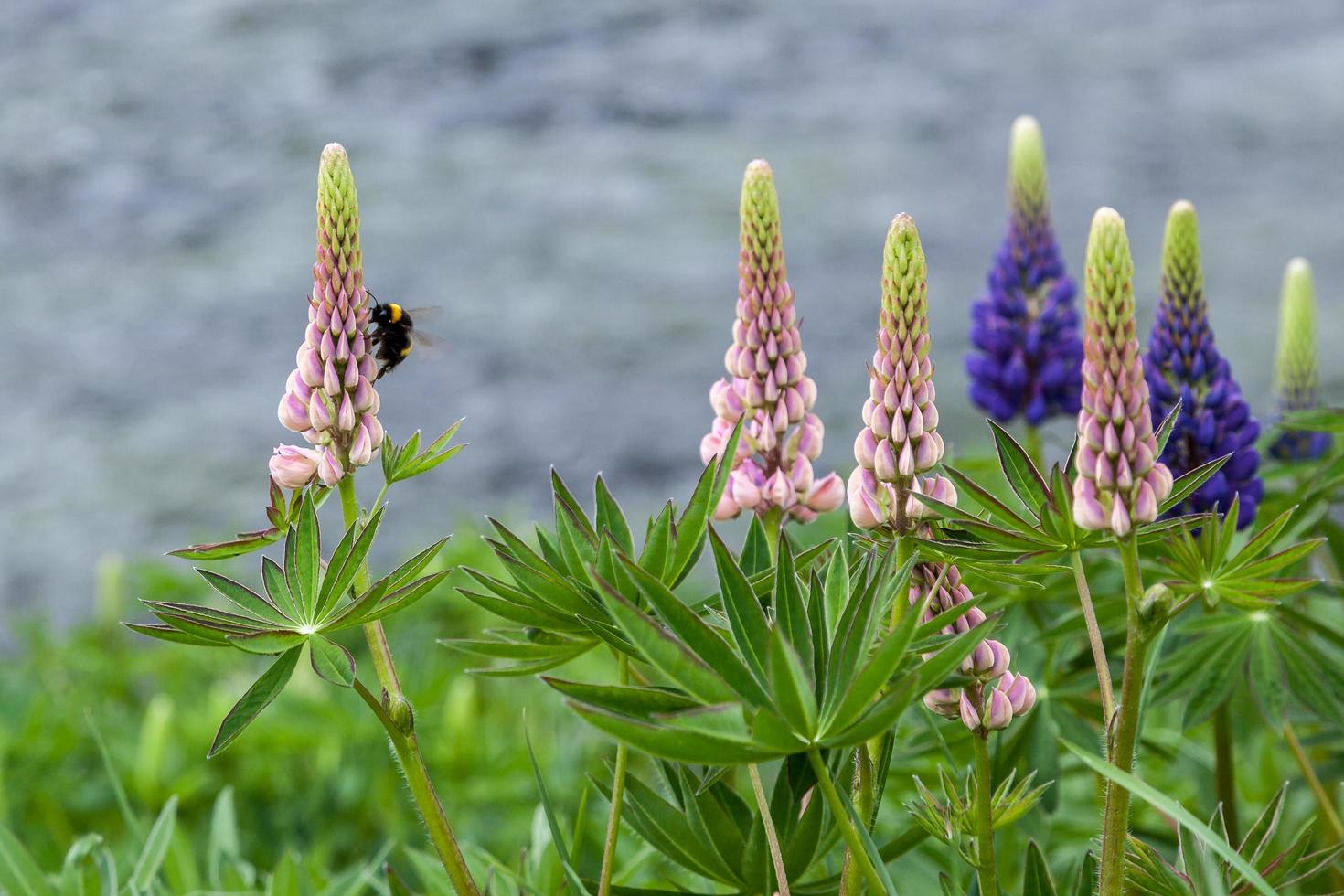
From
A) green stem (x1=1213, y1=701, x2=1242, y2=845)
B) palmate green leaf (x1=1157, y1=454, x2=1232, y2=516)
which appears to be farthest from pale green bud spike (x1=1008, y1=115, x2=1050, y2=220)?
palmate green leaf (x1=1157, y1=454, x2=1232, y2=516)

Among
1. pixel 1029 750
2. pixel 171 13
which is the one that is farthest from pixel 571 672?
pixel 171 13

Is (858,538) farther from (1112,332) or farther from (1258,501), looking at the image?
(1258,501)

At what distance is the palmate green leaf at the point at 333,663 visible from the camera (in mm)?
910

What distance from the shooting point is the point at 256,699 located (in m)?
0.95

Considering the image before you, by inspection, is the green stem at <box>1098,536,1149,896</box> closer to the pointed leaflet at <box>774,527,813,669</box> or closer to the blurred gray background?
the pointed leaflet at <box>774,527,813,669</box>

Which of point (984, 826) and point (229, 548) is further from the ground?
point (229, 548)

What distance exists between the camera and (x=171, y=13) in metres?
6.48

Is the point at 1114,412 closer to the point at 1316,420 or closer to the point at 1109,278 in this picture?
the point at 1109,278

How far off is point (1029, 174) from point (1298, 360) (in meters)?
0.48

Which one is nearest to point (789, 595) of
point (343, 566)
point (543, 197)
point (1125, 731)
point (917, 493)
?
point (917, 493)

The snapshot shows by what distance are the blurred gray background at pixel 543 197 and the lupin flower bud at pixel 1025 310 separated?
2249 millimetres

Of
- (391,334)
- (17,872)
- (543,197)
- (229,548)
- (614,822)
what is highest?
(543,197)

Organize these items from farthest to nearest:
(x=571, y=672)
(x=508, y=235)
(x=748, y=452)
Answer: (x=508, y=235), (x=571, y=672), (x=748, y=452)

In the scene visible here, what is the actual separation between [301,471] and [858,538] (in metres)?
0.42
